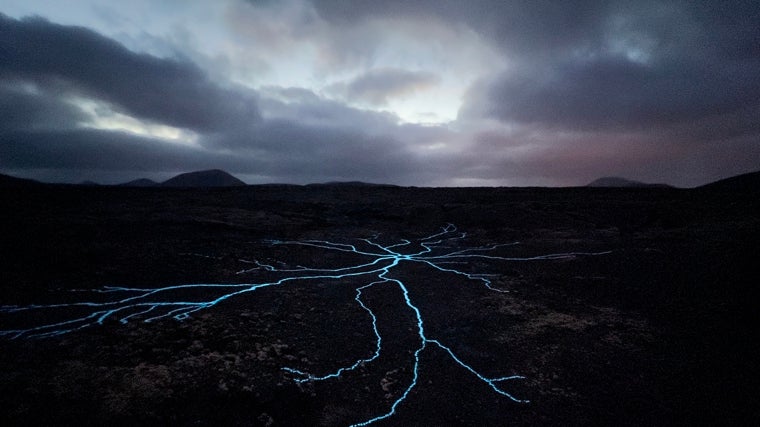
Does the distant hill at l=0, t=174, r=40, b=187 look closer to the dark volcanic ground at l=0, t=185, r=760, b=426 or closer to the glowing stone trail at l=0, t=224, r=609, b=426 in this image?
the dark volcanic ground at l=0, t=185, r=760, b=426

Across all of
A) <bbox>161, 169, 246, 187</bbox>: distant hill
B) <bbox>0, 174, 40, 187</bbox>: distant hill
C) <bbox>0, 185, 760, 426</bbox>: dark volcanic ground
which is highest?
<bbox>161, 169, 246, 187</bbox>: distant hill

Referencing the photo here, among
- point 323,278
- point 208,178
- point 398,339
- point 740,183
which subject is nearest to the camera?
point 398,339

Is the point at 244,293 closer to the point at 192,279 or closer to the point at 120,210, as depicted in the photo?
the point at 192,279

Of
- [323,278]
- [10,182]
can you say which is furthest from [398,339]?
[10,182]

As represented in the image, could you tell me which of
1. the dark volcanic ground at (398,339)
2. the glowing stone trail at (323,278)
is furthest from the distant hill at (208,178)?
the glowing stone trail at (323,278)

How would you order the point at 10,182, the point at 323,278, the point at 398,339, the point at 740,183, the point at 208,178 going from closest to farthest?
the point at 398,339 < the point at 323,278 < the point at 10,182 < the point at 740,183 < the point at 208,178

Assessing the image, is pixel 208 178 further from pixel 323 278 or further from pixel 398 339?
pixel 398 339

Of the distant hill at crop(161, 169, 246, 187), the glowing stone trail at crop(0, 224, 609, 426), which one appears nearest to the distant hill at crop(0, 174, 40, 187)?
the glowing stone trail at crop(0, 224, 609, 426)

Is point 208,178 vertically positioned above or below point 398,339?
above
